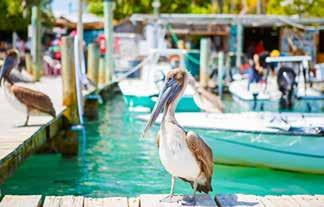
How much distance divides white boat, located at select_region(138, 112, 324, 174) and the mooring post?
8.02ft

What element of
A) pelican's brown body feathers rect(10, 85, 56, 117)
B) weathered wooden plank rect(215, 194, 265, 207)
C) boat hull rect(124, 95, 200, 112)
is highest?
pelican's brown body feathers rect(10, 85, 56, 117)

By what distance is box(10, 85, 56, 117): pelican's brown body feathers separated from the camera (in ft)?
36.9

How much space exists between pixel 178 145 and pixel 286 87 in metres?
14.1

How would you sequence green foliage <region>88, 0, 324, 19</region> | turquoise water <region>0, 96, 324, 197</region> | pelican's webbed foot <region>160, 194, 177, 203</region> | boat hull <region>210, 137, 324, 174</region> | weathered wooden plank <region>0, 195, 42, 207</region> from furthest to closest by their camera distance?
green foliage <region>88, 0, 324, 19</region>
boat hull <region>210, 137, 324, 174</region>
turquoise water <region>0, 96, 324, 197</region>
pelican's webbed foot <region>160, 194, 177, 203</region>
weathered wooden plank <region>0, 195, 42, 207</region>

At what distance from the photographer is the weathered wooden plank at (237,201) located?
6031mm

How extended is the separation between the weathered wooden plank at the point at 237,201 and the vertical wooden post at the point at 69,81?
740 centimetres

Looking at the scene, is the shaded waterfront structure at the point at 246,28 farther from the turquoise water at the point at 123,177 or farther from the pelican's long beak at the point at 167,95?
the pelican's long beak at the point at 167,95

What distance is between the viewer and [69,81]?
13.3 m

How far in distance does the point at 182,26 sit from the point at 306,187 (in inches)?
873

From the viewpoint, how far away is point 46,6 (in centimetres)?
4097

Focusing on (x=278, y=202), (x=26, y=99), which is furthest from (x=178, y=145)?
(x=26, y=99)

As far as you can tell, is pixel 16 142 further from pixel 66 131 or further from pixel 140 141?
pixel 140 141

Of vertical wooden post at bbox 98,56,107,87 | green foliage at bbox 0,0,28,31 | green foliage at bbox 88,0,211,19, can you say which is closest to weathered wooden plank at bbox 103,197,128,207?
vertical wooden post at bbox 98,56,107,87

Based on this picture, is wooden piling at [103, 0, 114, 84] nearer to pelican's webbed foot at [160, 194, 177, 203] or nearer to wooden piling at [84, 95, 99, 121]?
wooden piling at [84, 95, 99, 121]
